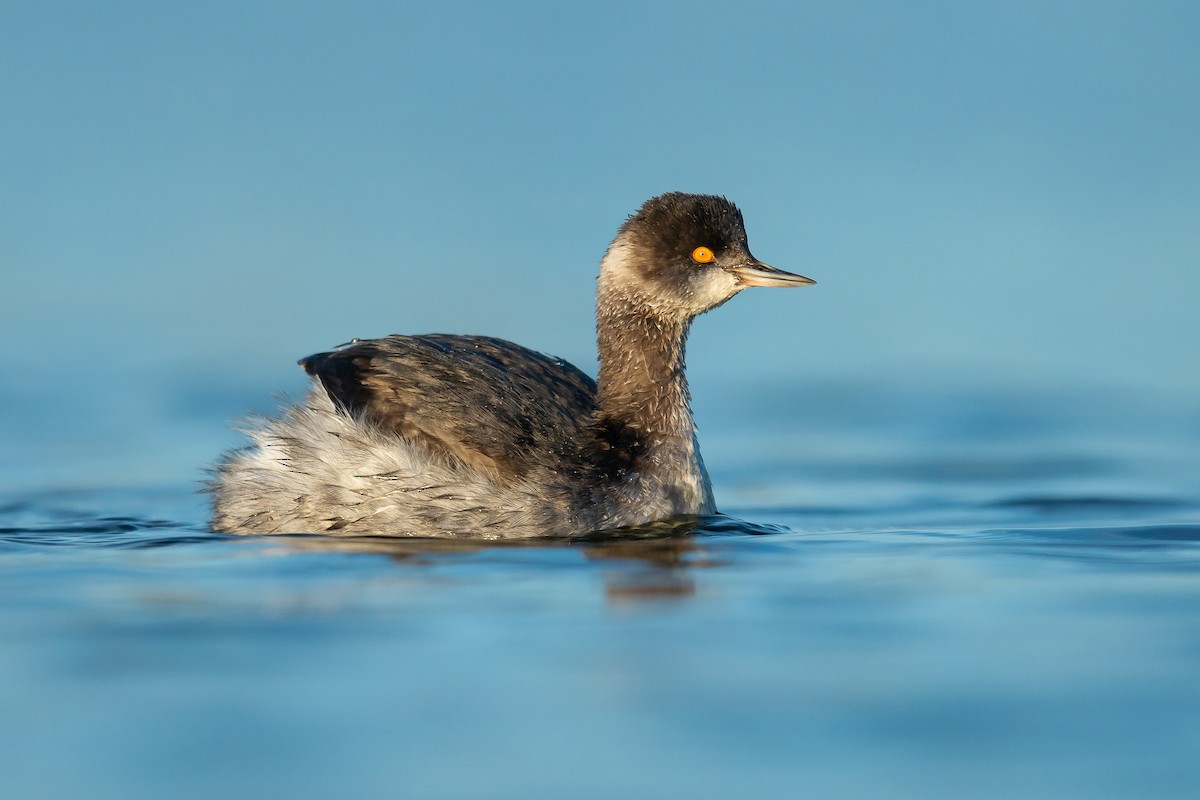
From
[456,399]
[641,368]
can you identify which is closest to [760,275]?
[641,368]

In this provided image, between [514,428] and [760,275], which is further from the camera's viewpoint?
[760,275]

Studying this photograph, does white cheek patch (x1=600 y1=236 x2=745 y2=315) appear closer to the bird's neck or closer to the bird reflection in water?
the bird's neck

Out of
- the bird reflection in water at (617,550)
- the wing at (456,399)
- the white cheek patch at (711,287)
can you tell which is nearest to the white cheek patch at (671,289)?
the white cheek patch at (711,287)

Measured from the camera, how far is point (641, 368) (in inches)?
401

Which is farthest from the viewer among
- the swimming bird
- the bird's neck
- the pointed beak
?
the pointed beak

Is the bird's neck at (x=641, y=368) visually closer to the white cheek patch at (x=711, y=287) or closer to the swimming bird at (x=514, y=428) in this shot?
the swimming bird at (x=514, y=428)

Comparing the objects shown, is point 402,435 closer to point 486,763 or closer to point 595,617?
point 595,617

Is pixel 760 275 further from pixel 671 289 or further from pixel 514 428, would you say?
pixel 514 428

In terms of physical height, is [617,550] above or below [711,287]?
below

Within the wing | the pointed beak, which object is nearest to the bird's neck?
the wing

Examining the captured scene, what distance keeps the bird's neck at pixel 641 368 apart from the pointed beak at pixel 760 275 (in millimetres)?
405

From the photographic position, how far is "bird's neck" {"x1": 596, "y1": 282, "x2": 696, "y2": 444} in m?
10.1

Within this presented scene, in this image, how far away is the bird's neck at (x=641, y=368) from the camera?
33.2 ft

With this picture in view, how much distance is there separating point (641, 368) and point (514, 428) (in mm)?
985
